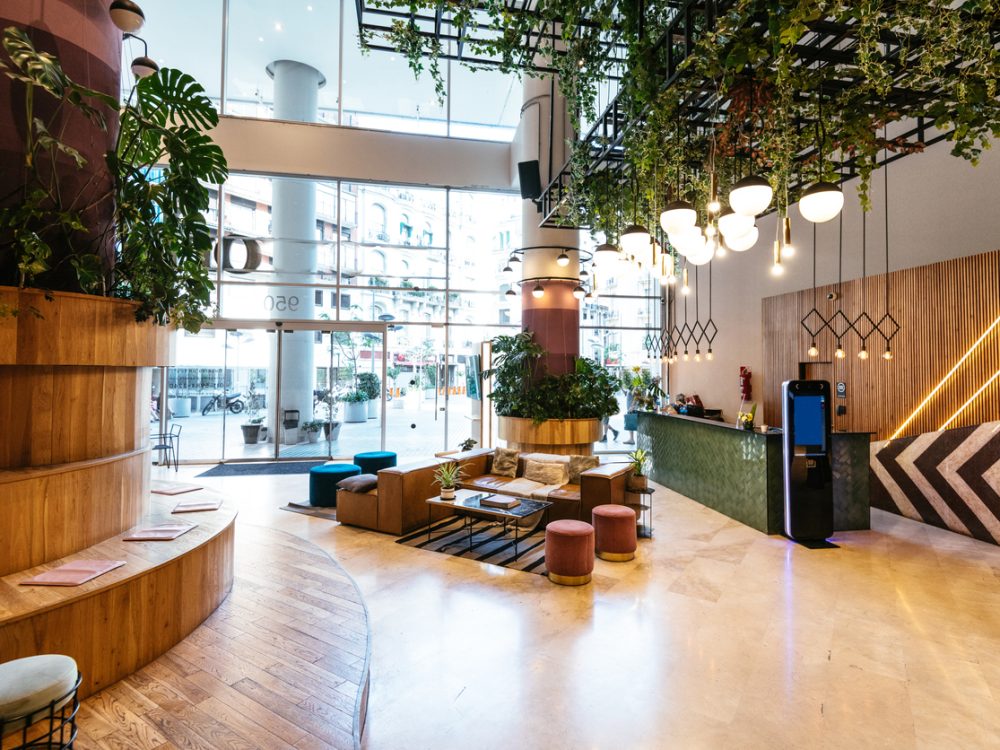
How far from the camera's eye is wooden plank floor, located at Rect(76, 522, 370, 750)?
228 cm

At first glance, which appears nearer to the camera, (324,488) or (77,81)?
(77,81)

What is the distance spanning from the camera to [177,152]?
3.23 meters

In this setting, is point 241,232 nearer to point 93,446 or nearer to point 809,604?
point 93,446

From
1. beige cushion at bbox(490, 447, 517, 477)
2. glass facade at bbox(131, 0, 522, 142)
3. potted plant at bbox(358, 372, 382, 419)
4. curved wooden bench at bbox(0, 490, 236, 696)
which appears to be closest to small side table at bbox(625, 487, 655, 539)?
beige cushion at bbox(490, 447, 517, 477)

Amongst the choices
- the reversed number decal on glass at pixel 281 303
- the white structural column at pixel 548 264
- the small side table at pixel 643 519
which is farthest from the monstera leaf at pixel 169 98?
the reversed number decal on glass at pixel 281 303

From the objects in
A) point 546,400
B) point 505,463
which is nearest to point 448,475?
point 505,463

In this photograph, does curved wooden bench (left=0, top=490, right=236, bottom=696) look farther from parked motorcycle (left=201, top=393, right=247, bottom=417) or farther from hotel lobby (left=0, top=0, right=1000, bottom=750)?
parked motorcycle (left=201, top=393, right=247, bottom=417)

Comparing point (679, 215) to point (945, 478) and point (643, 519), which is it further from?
point (945, 478)

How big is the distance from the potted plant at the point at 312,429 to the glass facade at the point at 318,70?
6.13 m

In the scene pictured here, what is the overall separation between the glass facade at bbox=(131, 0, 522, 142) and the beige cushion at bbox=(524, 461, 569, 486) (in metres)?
7.41

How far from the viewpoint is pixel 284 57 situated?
9969 millimetres

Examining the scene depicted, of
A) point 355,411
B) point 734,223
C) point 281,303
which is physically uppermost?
point 281,303

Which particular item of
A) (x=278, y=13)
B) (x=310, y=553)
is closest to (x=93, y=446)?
(x=310, y=553)

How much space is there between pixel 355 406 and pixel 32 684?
898cm
